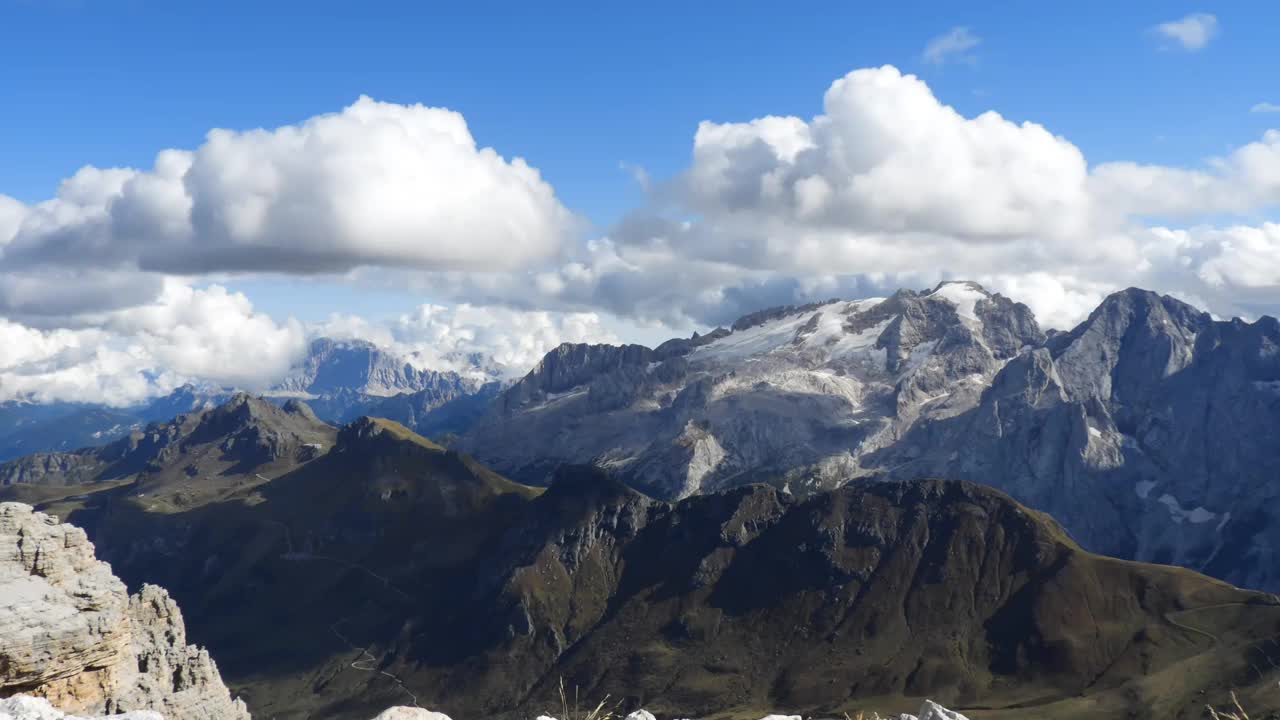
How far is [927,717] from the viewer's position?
1368 inches

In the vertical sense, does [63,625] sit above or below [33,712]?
below

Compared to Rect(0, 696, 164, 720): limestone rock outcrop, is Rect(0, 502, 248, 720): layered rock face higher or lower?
lower

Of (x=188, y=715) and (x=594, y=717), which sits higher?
(x=594, y=717)

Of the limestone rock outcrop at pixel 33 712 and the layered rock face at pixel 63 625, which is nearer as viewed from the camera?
the limestone rock outcrop at pixel 33 712

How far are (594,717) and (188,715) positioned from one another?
290ft

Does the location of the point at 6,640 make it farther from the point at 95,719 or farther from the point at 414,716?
the point at 414,716

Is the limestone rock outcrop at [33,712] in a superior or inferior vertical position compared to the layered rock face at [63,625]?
superior

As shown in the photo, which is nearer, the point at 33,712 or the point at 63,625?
the point at 33,712

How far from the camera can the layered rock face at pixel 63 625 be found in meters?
57.3

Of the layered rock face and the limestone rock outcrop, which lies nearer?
the limestone rock outcrop

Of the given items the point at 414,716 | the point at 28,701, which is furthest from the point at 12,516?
the point at 414,716

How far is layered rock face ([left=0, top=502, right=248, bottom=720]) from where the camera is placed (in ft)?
188

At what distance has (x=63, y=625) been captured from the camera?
6128cm

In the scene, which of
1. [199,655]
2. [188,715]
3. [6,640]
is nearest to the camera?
[6,640]
